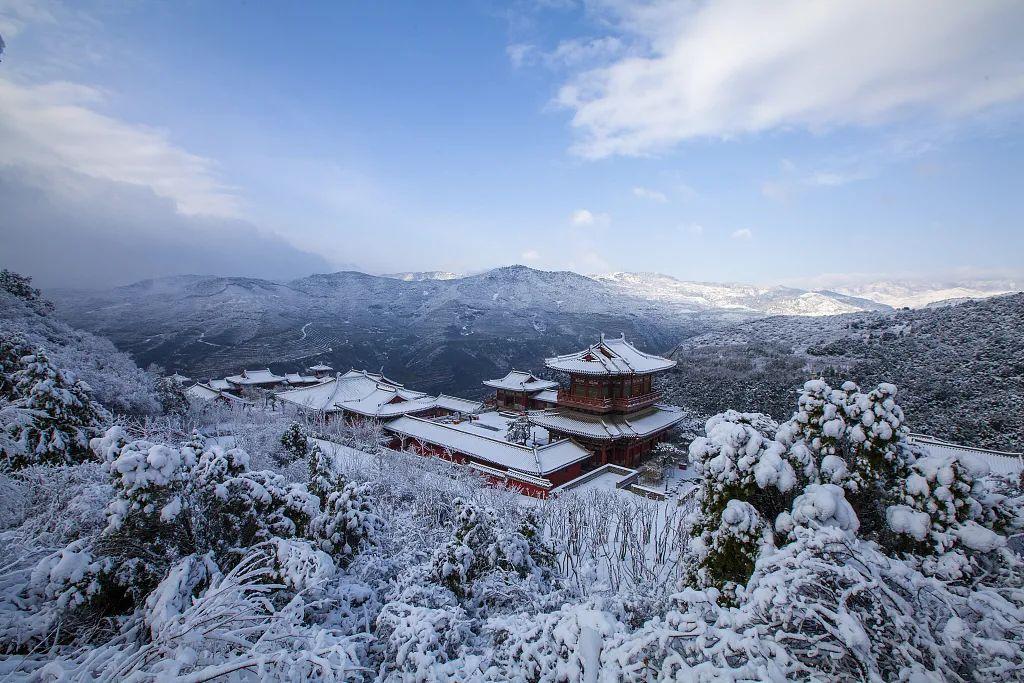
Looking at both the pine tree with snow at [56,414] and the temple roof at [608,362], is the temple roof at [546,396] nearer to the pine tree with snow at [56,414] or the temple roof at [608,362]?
the temple roof at [608,362]

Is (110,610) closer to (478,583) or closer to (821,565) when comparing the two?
(478,583)

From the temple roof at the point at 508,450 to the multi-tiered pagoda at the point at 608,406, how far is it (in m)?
1.33

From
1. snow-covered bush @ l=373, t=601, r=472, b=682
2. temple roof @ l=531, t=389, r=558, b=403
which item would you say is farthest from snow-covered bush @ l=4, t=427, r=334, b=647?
temple roof @ l=531, t=389, r=558, b=403

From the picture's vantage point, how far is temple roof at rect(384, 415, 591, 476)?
16500mm

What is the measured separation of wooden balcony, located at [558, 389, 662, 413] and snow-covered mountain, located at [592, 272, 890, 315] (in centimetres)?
9261

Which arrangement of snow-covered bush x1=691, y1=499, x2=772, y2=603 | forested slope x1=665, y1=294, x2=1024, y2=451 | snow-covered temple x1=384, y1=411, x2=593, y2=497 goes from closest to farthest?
1. snow-covered bush x1=691, y1=499, x2=772, y2=603
2. snow-covered temple x1=384, y1=411, x2=593, y2=497
3. forested slope x1=665, y1=294, x2=1024, y2=451

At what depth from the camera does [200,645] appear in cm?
273

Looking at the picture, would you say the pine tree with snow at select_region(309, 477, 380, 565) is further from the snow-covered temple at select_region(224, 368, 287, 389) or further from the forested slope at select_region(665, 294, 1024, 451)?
the snow-covered temple at select_region(224, 368, 287, 389)

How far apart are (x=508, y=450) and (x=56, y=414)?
46.6 feet

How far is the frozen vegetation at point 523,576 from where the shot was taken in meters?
2.79

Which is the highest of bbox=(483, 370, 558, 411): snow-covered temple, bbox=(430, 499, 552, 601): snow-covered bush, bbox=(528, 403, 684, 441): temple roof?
bbox=(430, 499, 552, 601): snow-covered bush

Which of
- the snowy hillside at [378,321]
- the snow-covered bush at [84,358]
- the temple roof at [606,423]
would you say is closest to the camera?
the snow-covered bush at [84,358]

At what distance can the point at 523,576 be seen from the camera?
22.8 feet

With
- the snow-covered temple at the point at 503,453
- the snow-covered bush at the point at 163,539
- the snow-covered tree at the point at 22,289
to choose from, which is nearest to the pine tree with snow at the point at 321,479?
the snow-covered bush at the point at 163,539
